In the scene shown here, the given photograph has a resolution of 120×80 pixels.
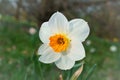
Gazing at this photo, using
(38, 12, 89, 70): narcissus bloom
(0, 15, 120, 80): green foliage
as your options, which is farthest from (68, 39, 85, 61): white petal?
(0, 15, 120, 80): green foliage

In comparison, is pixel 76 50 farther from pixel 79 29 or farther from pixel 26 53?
pixel 26 53

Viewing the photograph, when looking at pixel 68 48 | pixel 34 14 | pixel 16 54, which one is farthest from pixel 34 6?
pixel 68 48

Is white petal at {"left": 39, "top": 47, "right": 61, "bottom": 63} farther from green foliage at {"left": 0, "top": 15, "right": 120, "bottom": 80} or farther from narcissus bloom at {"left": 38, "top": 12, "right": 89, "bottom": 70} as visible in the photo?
green foliage at {"left": 0, "top": 15, "right": 120, "bottom": 80}

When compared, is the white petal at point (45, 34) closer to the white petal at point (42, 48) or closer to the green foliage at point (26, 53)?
the white petal at point (42, 48)

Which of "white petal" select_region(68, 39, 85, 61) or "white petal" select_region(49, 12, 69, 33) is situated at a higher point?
"white petal" select_region(49, 12, 69, 33)

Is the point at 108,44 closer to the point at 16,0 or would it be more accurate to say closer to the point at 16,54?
the point at 16,0

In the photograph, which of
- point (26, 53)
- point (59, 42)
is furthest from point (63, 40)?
point (26, 53)
